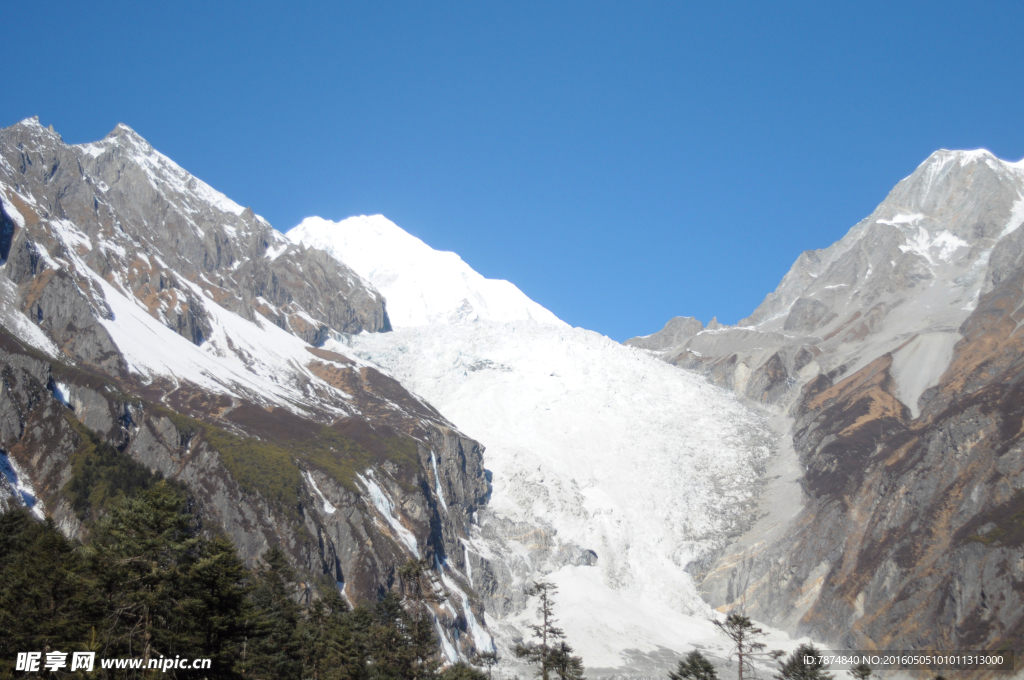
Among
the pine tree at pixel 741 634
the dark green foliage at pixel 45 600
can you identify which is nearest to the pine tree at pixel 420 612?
the pine tree at pixel 741 634

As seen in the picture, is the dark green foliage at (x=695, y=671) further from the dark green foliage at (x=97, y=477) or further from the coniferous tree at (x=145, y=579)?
the dark green foliage at (x=97, y=477)

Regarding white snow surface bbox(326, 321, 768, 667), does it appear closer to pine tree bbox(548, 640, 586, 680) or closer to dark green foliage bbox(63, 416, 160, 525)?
dark green foliage bbox(63, 416, 160, 525)

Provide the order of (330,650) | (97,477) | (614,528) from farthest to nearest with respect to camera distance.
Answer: (614,528) < (97,477) < (330,650)

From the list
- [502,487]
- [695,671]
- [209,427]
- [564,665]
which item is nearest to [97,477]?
[209,427]

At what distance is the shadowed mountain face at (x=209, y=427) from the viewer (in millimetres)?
113375

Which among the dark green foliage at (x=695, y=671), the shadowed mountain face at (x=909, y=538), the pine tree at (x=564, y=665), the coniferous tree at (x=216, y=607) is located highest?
the shadowed mountain face at (x=909, y=538)

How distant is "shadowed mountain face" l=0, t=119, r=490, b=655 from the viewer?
4464 inches

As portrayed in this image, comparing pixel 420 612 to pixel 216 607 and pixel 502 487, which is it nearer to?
pixel 216 607

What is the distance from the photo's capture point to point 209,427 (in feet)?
441

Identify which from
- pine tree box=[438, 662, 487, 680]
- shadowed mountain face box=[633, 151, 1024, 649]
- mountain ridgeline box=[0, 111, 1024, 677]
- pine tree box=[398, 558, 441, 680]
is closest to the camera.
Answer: pine tree box=[398, 558, 441, 680]

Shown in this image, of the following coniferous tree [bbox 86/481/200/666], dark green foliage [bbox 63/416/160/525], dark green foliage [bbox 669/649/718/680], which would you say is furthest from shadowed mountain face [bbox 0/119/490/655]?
coniferous tree [bbox 86/481/200/666]

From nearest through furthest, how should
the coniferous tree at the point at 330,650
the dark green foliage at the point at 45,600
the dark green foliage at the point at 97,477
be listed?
the dark green foliage at the point at 45,600, the coniferous tree at the point at 330,650, the dark green foliage at the point at 97,477

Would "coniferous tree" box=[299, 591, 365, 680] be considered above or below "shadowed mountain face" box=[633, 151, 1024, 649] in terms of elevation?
below

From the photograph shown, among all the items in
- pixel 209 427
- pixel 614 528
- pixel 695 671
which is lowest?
pixel 695 671
